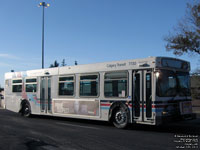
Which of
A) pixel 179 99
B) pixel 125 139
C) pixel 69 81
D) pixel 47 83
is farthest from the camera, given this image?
pixel 47 83

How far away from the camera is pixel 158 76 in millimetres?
9469

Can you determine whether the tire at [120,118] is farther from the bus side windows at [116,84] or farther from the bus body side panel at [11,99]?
the bus body side panel at [11,99]

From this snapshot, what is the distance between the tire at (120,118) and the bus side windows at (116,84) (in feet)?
2.25

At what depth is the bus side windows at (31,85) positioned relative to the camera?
1524 cm

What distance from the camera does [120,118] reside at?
35.0 ft

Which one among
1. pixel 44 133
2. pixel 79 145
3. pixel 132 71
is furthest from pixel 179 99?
pixel 44 133

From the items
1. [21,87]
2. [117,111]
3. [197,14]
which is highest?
[197,14]

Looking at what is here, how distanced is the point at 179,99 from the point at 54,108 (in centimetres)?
702

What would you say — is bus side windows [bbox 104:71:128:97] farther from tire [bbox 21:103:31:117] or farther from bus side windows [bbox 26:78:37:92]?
tire [bbox 21:103:31:117]

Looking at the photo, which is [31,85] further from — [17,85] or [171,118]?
[171,118]

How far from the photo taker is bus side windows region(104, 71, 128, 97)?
10.5m

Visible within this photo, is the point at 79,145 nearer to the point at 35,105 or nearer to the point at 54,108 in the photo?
the point at 54,108

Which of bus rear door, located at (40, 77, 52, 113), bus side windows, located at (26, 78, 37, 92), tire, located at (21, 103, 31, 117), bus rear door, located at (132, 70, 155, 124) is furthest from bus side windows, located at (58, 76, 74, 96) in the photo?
bus rear door, located at (132, 70, 155, 124)

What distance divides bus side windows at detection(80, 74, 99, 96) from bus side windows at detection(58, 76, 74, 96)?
753mm
